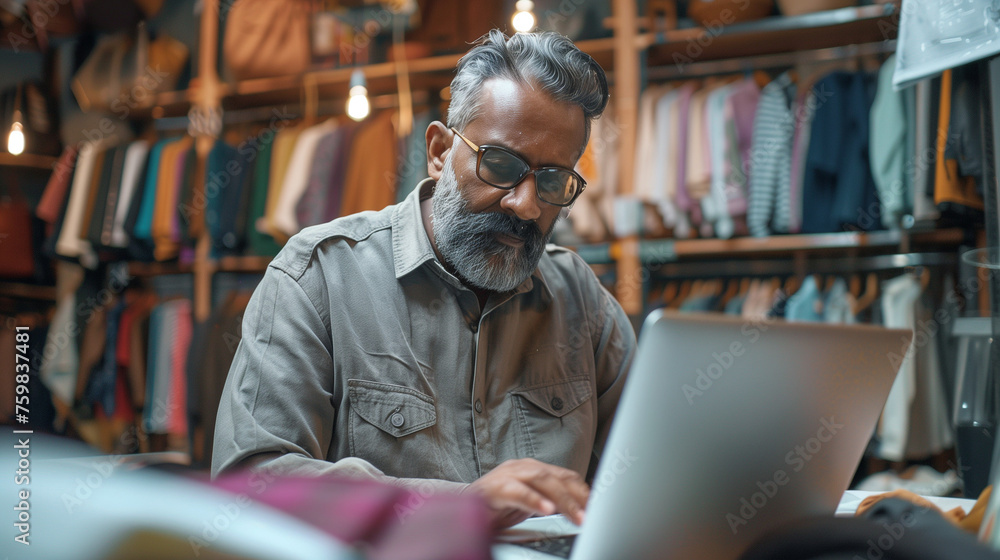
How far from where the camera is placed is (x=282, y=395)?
1055mm

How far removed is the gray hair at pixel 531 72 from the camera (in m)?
1.22

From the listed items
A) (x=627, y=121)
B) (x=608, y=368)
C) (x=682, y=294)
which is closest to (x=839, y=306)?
(x=682, y=294)

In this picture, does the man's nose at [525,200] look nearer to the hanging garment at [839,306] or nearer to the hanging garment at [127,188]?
the hanging garment at [839,306]

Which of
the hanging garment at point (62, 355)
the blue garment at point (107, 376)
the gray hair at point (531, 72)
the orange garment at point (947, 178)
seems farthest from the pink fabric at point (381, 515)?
the hanging garment at point (62, 355)

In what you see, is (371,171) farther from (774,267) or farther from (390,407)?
(390,407)

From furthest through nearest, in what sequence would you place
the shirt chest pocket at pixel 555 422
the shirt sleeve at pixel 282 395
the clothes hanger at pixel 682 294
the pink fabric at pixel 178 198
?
1. the pink fabric at pixel 178 198
2. the clothes hanger at pixel 682 294
3. the shirt chest pocket at pixel 555 422
4. the shirt sleeve at pixel 282 395

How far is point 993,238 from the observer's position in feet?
4.99

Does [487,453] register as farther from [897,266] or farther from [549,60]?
Result: [897,266]

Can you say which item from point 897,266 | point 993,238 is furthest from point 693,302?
point 993,238

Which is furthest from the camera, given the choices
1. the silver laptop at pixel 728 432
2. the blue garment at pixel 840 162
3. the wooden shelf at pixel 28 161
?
the wooden shelf at pixel 28 161

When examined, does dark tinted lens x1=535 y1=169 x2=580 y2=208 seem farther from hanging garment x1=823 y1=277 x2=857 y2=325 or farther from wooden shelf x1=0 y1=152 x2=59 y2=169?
wooden shelf x1=0 y1=152 x2=59 y2=169

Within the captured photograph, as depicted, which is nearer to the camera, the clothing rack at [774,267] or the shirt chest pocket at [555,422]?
the shirt chest pocket at [555,422]

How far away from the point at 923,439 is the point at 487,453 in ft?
6.43

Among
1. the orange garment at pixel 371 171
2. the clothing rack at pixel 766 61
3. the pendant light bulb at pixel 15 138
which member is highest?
the clothing rack at pixel 766 61
